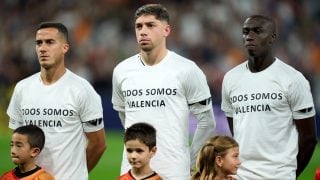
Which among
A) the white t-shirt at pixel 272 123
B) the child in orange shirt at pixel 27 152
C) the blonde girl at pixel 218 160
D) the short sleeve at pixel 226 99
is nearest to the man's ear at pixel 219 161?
A: the blonde girl at pixel 218 160

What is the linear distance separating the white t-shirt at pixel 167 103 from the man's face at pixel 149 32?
183 mm

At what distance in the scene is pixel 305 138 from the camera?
711 cm

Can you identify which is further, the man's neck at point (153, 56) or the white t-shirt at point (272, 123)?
the man's neck at point (153, 56)

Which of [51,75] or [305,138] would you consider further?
[51,75]

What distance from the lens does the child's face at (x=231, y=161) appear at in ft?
23.0

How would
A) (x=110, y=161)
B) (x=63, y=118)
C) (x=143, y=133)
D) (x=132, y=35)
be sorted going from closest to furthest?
(x=143, y=133)
(x=63, y=118)
(x=110, y=161)
(x=132, y=35)

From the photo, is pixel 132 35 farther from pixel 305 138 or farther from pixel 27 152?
pixel 305 138

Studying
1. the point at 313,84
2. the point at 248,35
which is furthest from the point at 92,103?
the point at 313,84

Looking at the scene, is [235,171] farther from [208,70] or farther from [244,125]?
[208,70]

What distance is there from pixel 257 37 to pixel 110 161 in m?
6.86

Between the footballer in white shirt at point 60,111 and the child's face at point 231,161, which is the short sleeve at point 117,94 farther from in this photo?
the child's face at point 231,161

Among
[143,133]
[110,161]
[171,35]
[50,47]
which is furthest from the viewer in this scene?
[171,35]

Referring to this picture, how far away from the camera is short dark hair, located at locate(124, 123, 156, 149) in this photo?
22.6 feet

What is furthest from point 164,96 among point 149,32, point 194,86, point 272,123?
point 272,123
